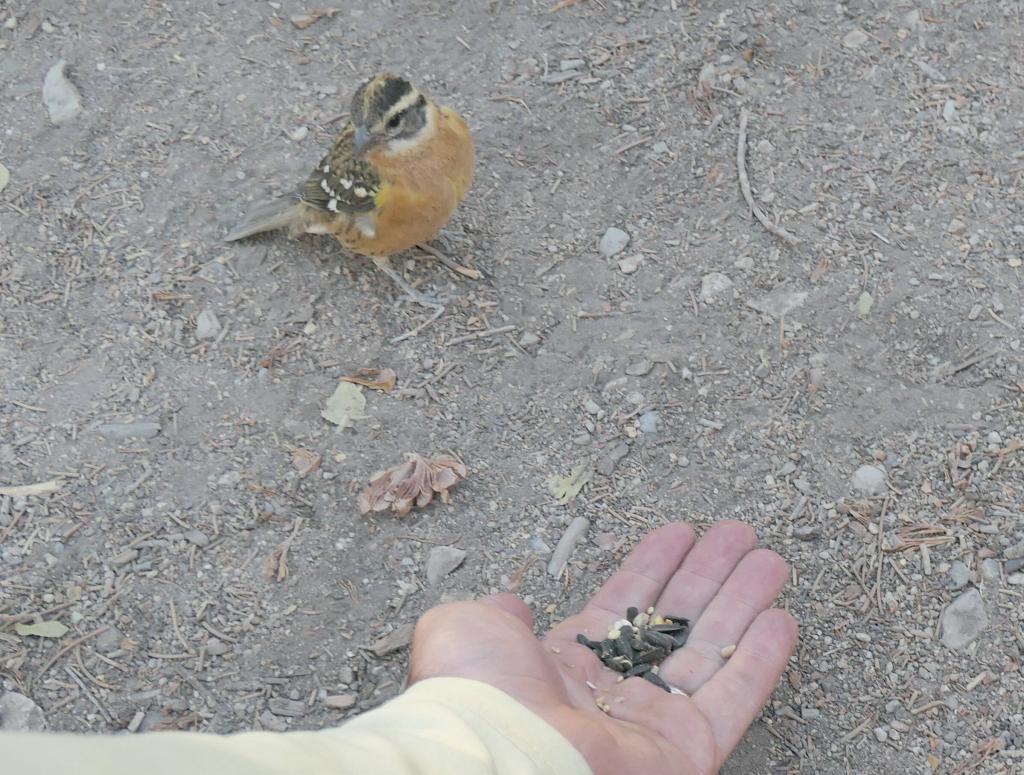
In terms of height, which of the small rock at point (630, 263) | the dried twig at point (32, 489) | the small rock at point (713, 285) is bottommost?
the small rock at point (713, 285)

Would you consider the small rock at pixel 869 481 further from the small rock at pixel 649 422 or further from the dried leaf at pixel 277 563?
the dried leaf at pixel 277 563

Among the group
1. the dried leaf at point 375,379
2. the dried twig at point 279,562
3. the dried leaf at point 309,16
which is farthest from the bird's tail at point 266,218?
the dried twig at point 279,562

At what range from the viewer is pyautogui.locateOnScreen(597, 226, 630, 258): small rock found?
5.14 m

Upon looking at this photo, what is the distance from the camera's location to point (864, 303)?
479 centimetres

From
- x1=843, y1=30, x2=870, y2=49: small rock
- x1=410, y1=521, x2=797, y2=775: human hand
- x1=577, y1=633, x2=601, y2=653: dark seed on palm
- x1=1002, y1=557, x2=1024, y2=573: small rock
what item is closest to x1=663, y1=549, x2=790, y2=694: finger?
x1=410, y1=521, x2=797, y2=775: human hand

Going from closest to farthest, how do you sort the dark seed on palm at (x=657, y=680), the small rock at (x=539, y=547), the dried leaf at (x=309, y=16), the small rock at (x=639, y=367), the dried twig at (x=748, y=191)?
1. the dark seed on palm at (x=657, y=680)
2. the small rock at (x=539, y=547)
3. the small rock at (x=639, y=367)
4. the dried twig at (x=748, y=191)
5. the dried leaf at (x=309, y=16)

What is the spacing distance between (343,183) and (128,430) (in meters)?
1.54

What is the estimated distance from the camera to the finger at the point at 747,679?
3443 millimetres

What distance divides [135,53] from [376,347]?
2.56 metres

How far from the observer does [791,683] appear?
150 inches

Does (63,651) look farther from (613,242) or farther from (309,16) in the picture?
(309,16)

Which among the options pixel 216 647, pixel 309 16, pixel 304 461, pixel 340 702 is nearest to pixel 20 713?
pixel 216 647

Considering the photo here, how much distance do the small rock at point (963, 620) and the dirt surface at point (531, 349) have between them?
5 centimetres

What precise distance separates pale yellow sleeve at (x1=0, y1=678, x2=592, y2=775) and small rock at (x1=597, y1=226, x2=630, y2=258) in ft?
9.23
